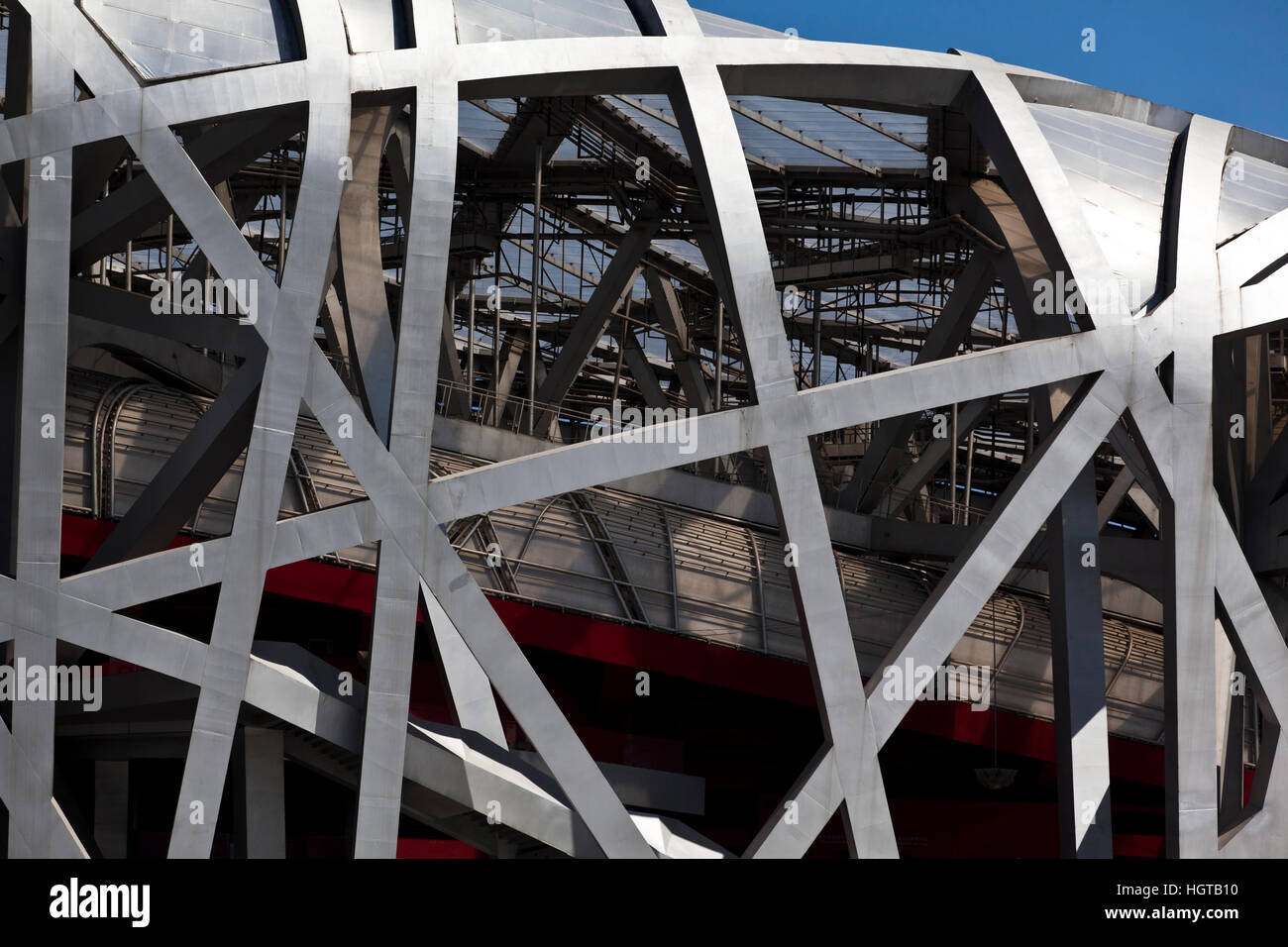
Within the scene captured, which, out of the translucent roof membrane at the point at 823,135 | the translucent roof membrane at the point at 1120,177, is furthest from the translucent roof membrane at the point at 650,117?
the translucent roof membrane at the point at 1120,177

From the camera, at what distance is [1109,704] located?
83.4ft

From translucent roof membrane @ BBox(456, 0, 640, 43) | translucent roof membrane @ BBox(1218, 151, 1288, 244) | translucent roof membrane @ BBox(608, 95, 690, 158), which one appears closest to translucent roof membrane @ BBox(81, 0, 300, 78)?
translucent roof membrane @ BBox(456, 0, 640, 43)

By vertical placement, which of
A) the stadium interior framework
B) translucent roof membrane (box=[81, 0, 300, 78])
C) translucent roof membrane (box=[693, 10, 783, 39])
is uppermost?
translucent roof membrane (box=[693, 10, 783, 39])

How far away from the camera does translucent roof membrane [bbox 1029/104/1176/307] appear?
1571 cm

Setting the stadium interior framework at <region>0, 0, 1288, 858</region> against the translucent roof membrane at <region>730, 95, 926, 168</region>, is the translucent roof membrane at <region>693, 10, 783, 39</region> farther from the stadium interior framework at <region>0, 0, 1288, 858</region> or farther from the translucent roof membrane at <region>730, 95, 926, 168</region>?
the translucent roof membrane at <region>730, 95, 926, 168</region>

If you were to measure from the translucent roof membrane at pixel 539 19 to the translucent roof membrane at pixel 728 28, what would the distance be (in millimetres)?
3244

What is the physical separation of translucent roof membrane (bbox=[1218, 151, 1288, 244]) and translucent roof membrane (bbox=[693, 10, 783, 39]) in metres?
5.92

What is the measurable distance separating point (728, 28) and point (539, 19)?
531 cm

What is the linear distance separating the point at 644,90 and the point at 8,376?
763cm

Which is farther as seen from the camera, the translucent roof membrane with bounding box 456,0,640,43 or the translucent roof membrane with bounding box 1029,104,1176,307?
the translucent roof membrane with bounding box 1029,104,1176,307

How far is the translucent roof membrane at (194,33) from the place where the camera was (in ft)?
43.1

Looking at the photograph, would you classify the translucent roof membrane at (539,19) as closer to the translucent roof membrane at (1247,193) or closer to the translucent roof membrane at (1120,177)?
the translucent roof membrane at (1120,177)

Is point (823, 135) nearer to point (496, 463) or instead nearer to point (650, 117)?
point (650, 117)
